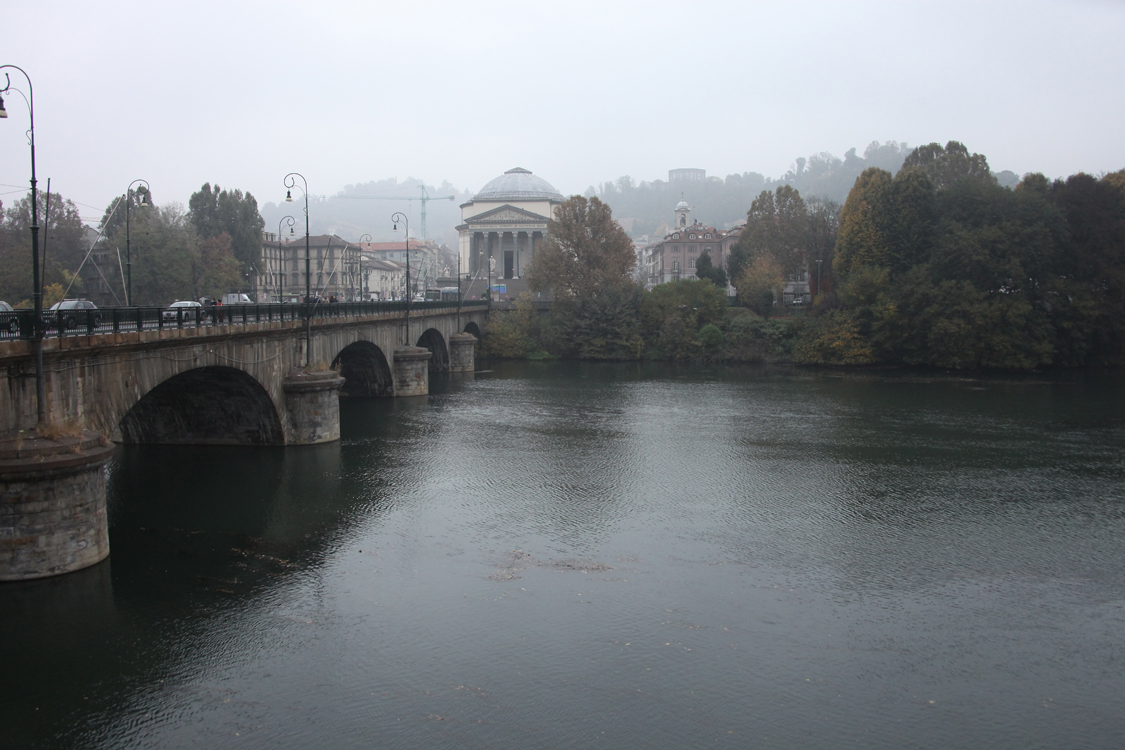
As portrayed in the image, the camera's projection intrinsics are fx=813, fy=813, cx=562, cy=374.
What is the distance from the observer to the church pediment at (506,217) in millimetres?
103312

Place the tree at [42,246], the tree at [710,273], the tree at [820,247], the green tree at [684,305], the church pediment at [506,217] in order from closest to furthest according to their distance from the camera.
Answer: the tree at [42,246]
the green tree at [684,305]
the tree at [820,247]
the tree at [710,273]
the church pediment at [506,217]

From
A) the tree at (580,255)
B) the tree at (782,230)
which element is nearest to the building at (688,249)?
the tree at (782,230)

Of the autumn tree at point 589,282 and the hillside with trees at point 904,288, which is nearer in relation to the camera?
the hillside with trees at point 904,288

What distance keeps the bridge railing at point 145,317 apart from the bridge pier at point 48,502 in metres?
2.11

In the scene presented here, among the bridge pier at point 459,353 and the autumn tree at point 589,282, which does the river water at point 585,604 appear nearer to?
the bridge pier at point 459,353

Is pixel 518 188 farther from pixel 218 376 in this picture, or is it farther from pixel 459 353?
pixel 218 376

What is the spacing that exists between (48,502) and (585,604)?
986 centimetres

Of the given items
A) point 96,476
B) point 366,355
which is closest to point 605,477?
point 96,476

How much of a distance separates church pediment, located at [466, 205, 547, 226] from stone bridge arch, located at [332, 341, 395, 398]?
6359cm

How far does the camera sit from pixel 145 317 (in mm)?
20375

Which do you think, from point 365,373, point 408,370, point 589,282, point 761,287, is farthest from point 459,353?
point 761,287

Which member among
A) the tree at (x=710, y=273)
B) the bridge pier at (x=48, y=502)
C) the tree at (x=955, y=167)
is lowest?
the bridge pier at (x=48, y=502)

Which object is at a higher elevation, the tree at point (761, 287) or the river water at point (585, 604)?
the tree at point (761, 287)

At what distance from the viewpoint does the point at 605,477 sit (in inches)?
986
